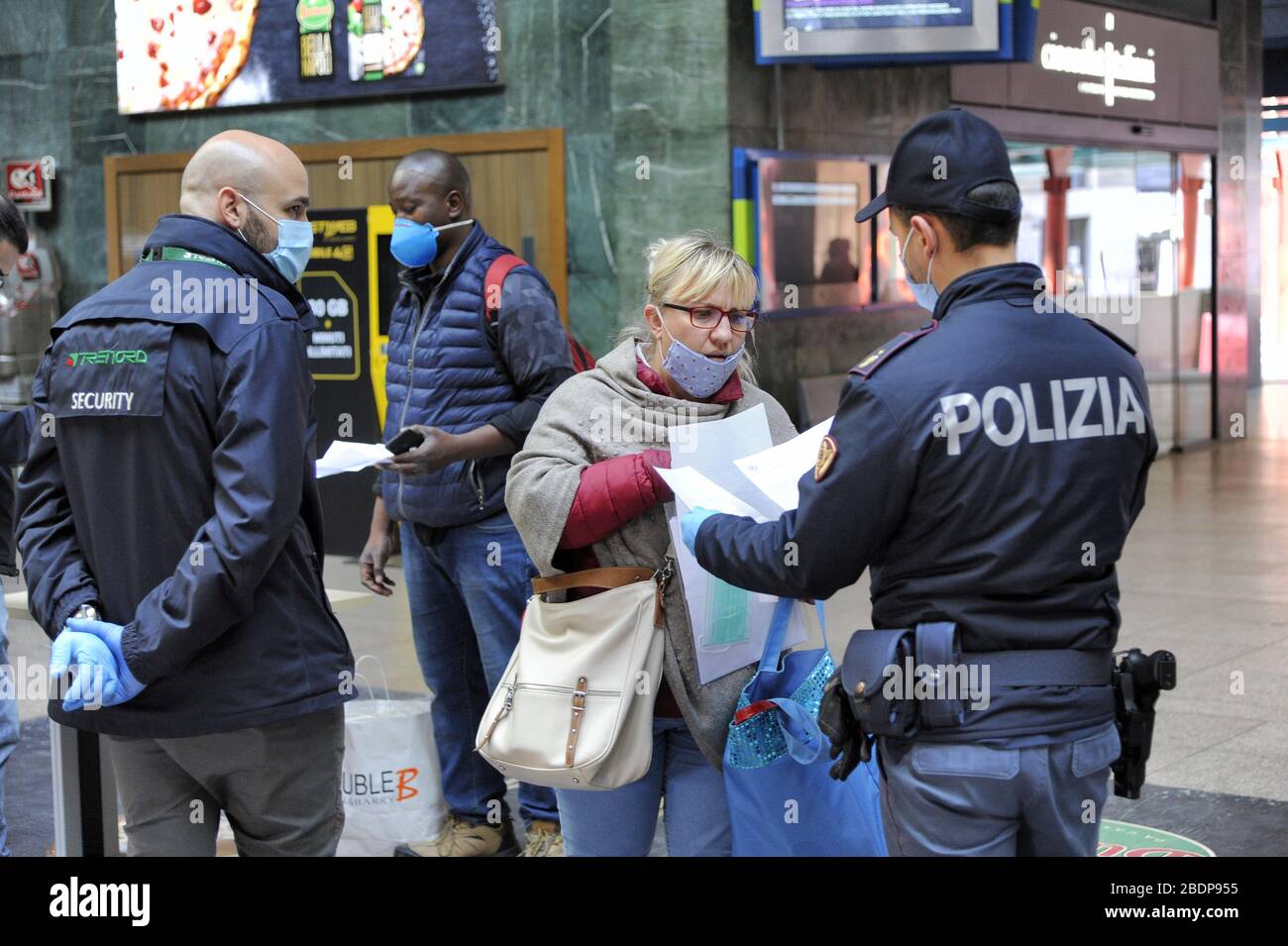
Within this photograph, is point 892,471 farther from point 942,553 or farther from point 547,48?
point 547,48

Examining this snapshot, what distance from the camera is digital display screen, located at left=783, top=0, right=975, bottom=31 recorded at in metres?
8.65

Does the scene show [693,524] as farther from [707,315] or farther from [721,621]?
[707,315]

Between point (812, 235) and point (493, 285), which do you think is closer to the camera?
point (493, 285)

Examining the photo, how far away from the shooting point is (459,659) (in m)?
4.61

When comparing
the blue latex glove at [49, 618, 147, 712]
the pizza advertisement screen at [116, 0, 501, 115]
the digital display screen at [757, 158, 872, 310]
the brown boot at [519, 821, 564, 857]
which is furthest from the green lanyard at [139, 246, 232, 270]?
the pizza advertisement screen at [116, 0, 501, 115]

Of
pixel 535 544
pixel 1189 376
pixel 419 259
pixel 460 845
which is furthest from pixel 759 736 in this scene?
pixel 1189 376

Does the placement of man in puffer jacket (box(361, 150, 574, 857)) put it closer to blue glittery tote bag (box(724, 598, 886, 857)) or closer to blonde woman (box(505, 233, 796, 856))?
blonde woman (box(505, 233, 796, 856))

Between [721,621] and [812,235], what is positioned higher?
[812,235]

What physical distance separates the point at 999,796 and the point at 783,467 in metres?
0.81

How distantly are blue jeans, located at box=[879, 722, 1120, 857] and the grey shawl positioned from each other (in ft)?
2.01

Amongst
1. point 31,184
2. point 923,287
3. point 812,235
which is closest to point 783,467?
point 923,287

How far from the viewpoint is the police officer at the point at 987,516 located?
2418 mm

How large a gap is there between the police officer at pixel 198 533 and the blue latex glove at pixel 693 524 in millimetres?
695
